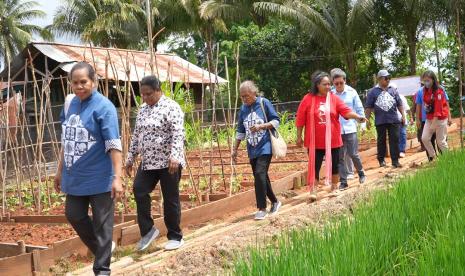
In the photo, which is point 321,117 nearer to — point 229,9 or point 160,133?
point 160,133

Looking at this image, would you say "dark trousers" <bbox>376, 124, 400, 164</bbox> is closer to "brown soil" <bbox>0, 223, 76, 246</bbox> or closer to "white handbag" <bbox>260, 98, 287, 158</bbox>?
"white handbag" <bbox>260, 98, 287, 158</bbox>

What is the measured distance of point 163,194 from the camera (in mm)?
5086

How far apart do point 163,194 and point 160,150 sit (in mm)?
372

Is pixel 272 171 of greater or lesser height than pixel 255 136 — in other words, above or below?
below

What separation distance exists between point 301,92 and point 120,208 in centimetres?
2144

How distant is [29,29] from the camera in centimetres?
3894

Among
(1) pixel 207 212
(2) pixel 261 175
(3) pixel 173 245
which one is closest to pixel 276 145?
(2) pixel 261 175

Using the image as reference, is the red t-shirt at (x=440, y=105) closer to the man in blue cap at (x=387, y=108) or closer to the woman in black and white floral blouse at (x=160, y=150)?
the man in blue cap at (x=387, y=108)

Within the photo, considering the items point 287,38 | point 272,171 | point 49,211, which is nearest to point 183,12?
point 287,38

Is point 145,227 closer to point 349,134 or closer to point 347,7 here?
point 349,134

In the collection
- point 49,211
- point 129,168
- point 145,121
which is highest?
point 145,121

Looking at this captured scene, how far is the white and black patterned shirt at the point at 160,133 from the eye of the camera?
4.98 meters

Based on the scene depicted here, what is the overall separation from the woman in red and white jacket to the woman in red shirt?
206 centimetres

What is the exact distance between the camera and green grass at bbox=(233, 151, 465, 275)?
102 inches
